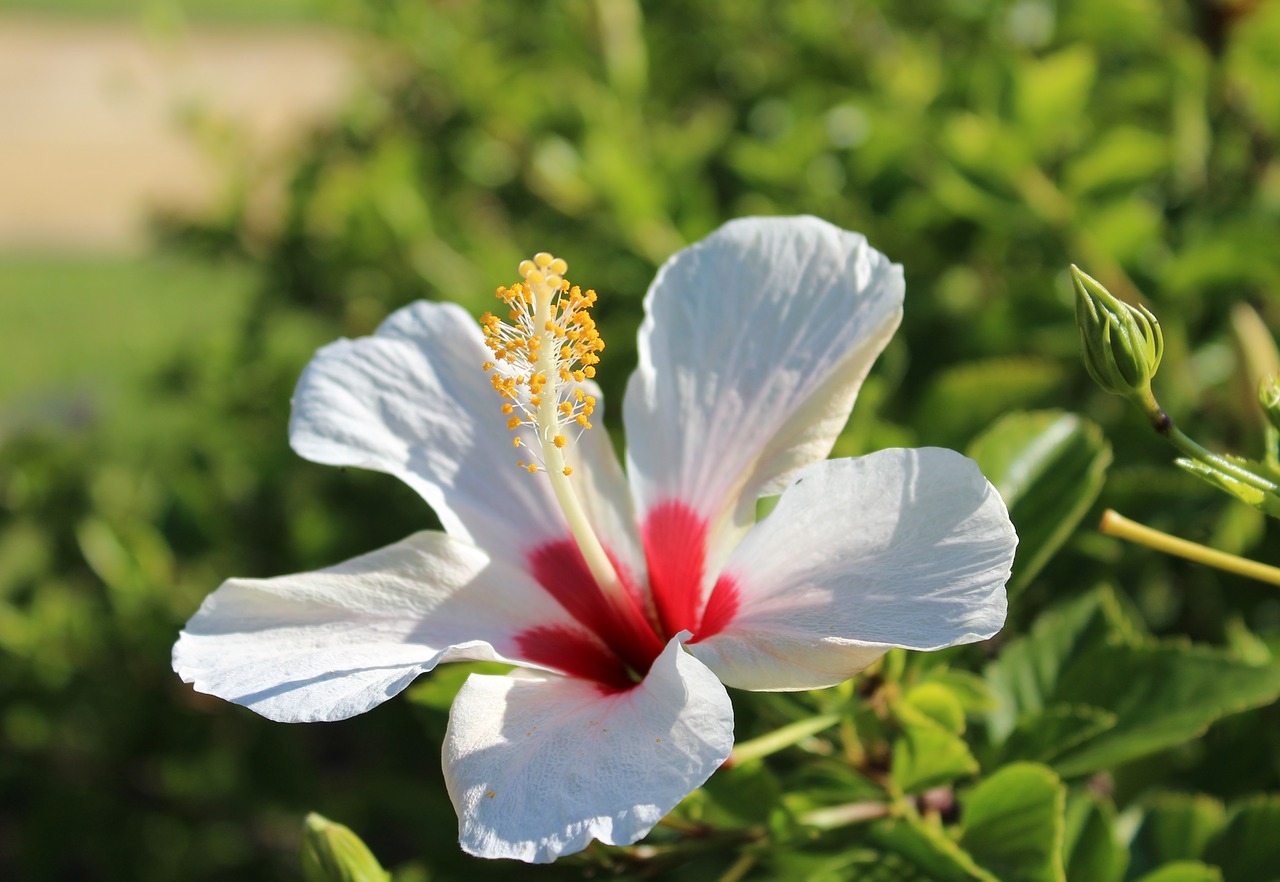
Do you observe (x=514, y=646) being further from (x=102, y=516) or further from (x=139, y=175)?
(x=139, y=175)

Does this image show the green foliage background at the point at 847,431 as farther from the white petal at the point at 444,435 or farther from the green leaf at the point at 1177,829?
the white petal at the point at 444,435

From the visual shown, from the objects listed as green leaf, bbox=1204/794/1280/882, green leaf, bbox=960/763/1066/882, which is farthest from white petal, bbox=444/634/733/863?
green leaf, bbox=1204/794/1280/882

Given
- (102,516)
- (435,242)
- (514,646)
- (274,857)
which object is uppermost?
(514,646)

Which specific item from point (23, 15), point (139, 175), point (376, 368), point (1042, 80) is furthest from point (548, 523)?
point (23, 15)

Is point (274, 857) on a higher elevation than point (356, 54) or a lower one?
lower

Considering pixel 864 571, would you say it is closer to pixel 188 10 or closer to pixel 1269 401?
pixel 1269 401

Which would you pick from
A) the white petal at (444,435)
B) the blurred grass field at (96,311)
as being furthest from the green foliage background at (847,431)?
the blurred grass field at (96,311)
